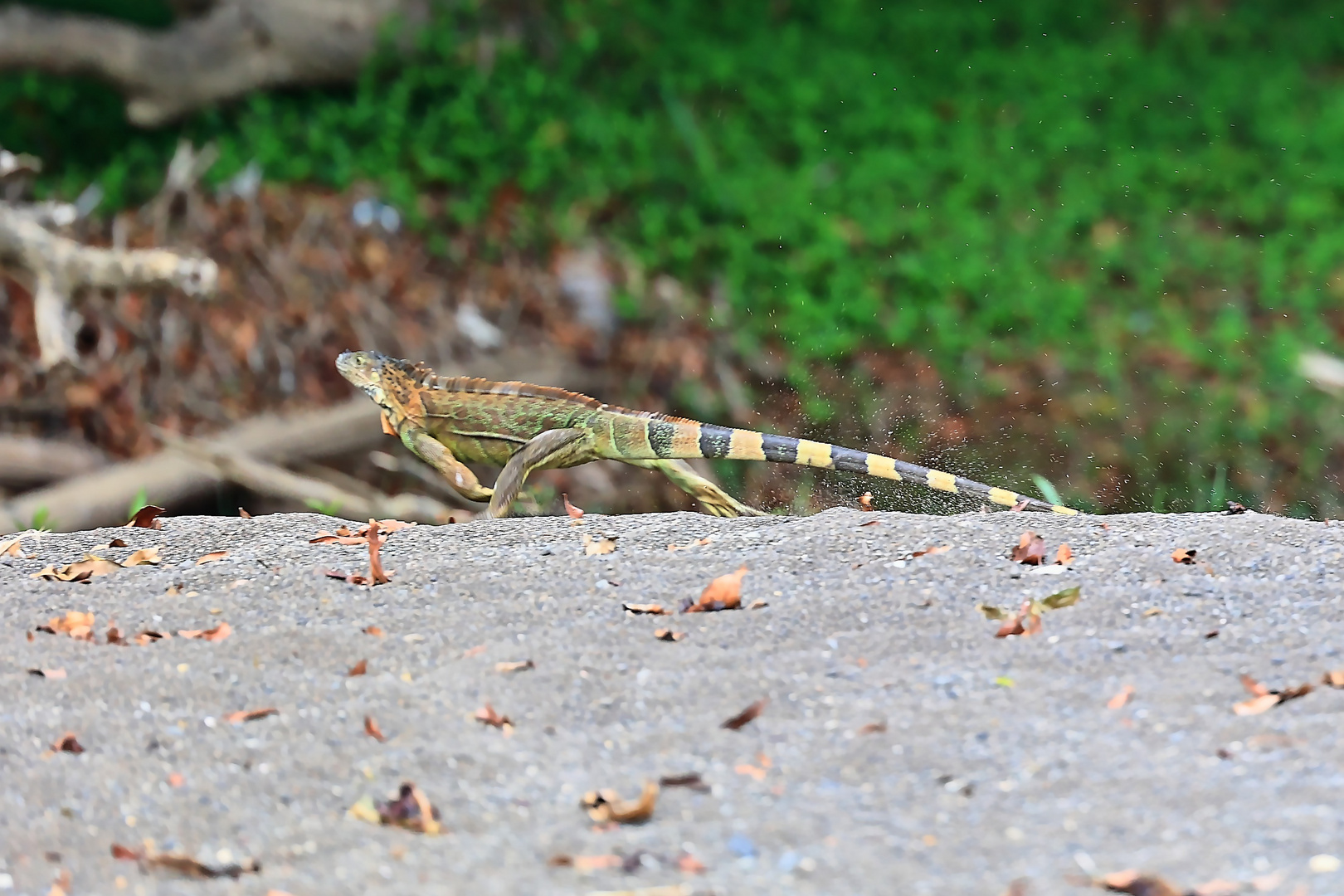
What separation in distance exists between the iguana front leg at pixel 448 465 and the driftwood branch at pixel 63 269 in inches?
67.0

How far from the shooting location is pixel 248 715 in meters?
2.55

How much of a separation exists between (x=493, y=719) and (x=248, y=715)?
48cm

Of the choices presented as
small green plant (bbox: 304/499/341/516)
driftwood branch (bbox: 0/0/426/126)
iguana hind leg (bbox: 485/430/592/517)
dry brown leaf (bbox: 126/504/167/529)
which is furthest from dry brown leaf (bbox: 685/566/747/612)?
driftwood branch (bbox: 0/0/426/126)

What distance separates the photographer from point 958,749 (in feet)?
7.65

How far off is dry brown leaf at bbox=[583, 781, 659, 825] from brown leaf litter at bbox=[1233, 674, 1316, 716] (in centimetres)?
111

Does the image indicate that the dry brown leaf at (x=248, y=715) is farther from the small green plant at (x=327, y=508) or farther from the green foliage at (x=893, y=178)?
the green foliage at (x=893, y=178)

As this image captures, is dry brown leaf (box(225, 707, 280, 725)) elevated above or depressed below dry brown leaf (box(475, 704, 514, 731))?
below

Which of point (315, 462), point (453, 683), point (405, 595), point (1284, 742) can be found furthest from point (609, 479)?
point (1284, 742)

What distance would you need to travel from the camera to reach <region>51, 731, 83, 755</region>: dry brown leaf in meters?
2.46

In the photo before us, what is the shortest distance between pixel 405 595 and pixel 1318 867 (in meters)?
2.07

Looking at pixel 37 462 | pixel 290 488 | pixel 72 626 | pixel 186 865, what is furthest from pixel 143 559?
pixel 37 462

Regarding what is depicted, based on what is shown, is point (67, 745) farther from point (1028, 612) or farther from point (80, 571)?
point (1028, 612)

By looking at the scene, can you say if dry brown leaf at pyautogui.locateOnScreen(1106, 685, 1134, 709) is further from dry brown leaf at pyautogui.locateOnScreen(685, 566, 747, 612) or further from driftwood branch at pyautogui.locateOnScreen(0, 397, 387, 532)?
driftwood branch at pyautogui.locateOnScreen(0, 397, 387, 532)

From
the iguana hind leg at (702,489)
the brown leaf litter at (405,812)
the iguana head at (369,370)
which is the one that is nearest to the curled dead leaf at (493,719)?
the brown leaf litter at (405,812)
